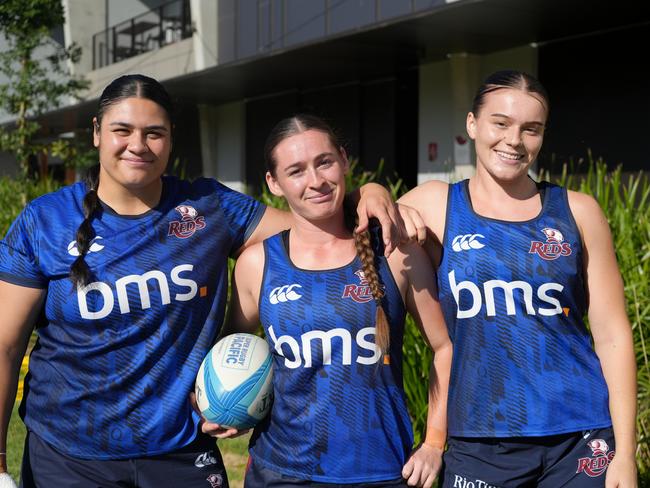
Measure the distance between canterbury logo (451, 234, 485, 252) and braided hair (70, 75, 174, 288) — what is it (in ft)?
3.72

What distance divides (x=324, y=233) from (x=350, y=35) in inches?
402

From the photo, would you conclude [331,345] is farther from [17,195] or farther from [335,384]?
[17,195]

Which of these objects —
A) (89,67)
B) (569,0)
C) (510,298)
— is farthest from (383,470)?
(89,67)

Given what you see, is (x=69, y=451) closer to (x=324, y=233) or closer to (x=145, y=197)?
(x=145, y=197)

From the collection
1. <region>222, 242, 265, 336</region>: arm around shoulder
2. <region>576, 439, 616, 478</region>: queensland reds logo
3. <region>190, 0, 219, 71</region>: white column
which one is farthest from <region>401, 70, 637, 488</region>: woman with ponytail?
<region>190, 0, 219, 71</region>: white column

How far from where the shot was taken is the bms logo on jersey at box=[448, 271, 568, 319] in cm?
267

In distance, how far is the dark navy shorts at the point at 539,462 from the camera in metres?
2.62

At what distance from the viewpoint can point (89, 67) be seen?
27734mm

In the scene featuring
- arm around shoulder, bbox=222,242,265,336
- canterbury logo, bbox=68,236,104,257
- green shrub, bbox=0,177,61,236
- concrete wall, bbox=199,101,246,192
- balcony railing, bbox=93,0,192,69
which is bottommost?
arm around shoulder, bbox=222,242,265,336

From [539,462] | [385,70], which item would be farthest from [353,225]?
[385,70]

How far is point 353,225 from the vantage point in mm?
2969

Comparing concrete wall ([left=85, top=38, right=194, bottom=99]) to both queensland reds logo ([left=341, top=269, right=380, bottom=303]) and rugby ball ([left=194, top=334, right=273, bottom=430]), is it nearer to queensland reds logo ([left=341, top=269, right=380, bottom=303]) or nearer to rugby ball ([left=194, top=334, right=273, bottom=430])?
rugby ball ([left=194, top=334, right=273, bottom=430])

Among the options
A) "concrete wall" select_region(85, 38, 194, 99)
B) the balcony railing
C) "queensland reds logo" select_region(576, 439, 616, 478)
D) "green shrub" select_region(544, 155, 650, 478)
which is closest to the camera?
"queensland reds logo" select_region(576, 439, 616, 478)

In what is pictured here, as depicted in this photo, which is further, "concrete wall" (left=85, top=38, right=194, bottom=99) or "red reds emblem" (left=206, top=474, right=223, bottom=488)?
"concrete wall" (left=85, top=38, right=194, bottom=99)
